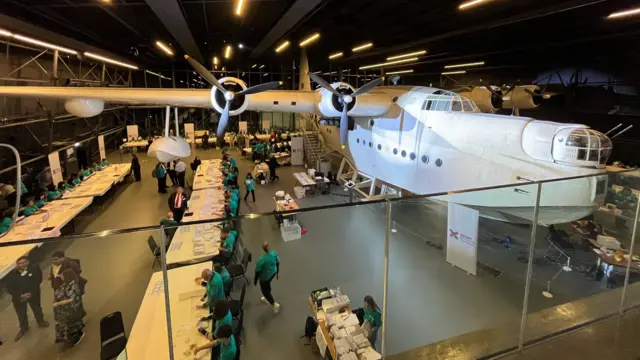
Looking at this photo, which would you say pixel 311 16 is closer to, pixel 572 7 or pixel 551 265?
pixel 572 7

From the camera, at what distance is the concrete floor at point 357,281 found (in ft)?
12.4

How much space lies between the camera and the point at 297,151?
2014 centimetres

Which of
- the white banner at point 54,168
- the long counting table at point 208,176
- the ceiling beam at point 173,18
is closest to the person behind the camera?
the ceiling beam at point 173,18

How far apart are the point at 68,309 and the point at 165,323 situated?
3.53 ft

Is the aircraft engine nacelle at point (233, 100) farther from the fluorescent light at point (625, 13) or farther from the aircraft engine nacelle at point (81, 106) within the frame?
the fluorescent light at point (625, 13)

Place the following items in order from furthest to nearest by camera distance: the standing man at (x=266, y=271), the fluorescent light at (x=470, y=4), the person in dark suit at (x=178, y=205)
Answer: the person in dark suit at (x=178, y=205) → the fluorescent light at (x=470, y=4) → the standing man at (x=266, y=271)

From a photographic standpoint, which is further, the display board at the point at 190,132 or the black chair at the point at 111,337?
the display board at the point at 190,132

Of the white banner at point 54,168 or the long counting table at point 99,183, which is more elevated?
the white banner at point 54,168

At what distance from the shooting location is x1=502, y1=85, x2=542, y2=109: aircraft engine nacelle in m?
17.2

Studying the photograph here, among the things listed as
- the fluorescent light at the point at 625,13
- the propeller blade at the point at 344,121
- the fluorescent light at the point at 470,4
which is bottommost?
the propeller blade at the point at 344,121

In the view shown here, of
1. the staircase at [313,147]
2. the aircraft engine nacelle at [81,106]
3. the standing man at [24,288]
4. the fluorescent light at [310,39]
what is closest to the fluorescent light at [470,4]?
the fluorescent light at [310,39]

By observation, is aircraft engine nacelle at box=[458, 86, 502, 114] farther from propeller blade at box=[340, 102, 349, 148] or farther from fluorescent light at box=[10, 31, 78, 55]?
fluorescent light at box=[10, 31, 78, 55]

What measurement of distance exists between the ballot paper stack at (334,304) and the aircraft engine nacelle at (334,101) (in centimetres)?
668

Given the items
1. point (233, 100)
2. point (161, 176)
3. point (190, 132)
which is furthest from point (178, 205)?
point (190, 132)
